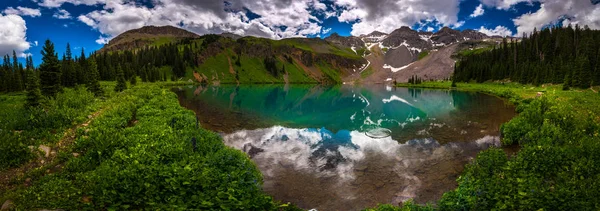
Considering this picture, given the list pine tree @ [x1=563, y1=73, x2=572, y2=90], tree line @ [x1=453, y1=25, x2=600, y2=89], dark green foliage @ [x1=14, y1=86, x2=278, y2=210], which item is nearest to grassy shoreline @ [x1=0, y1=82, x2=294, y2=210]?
dark green foliage @ [x1=14, y1=86, x2=278, y2=210]

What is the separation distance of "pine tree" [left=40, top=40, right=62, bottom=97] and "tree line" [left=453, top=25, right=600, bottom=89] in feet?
441

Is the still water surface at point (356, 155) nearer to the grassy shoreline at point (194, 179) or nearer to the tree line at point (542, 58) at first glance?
the grassy shoreline at point (194, 179)

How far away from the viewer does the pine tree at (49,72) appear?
47.5 metres

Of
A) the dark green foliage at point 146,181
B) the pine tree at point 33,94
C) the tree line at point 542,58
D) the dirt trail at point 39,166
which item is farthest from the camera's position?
the tree line at point 542,58

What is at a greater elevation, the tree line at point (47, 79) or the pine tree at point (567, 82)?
the tree line at point (47, 79)

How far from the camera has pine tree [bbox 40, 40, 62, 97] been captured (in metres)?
47.5

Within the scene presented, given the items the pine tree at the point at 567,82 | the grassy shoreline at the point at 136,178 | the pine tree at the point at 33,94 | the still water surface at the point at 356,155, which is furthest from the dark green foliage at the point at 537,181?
the pine tree at the point at 567,82

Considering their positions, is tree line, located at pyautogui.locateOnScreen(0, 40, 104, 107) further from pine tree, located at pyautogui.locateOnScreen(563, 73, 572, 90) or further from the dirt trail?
pine tree, located at pyautogui.locateOnScreen(563, 73, 572, 90)

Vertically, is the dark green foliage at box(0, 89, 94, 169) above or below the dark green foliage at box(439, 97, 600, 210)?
above

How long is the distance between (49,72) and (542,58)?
224 metres

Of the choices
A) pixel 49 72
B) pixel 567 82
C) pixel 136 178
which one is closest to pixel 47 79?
pixel 49 72

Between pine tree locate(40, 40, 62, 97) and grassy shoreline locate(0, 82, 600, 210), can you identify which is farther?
pine tree locate(40, 40, 62, 97)

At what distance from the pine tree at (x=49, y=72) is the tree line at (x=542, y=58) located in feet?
441

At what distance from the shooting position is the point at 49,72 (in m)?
47.9
